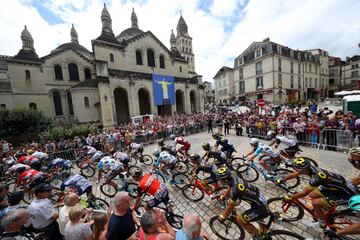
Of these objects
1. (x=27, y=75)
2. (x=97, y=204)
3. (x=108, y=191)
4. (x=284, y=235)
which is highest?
(x=27, y=75)

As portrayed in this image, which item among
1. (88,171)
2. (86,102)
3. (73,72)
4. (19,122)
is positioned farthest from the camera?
(73,72)

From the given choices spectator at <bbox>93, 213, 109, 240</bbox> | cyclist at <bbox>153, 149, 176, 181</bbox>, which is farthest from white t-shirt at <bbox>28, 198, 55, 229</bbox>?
cyclist at <bbox>153, 149, 176, 181</bbox>

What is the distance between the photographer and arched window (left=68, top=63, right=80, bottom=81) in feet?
82.0

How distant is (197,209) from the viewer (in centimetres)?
416

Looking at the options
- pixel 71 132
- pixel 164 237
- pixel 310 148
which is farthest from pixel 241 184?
pixel 71 132

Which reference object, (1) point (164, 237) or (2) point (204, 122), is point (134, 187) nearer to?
(1) point (164, 237)

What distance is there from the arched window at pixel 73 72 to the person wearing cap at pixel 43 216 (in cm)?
2797

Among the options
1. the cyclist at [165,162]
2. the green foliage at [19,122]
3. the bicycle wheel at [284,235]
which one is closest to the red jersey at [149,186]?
the cyclist at [165,162]

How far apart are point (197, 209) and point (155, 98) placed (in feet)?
71.3

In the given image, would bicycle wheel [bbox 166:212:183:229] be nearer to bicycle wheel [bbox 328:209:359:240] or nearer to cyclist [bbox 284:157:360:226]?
cyclist [bbox 284:157:360:226]

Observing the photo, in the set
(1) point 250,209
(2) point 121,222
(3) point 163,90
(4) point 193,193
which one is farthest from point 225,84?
(2) point 121,222

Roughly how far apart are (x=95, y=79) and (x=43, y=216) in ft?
79.0

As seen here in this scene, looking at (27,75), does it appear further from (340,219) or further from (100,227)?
(340,219)

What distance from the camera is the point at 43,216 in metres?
2.84
